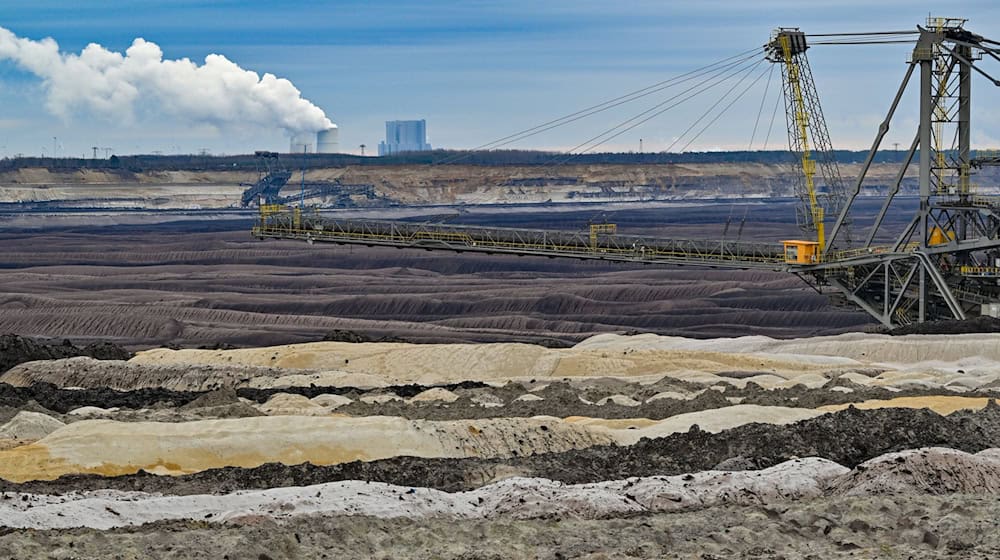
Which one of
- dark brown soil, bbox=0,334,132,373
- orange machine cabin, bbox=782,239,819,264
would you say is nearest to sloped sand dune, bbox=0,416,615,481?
dark brown soil, bbox=0,334,132,373

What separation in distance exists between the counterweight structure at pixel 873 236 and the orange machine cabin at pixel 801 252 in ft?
0.12

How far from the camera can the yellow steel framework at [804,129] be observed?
54688mm

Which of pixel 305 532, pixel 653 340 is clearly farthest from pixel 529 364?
pixel 305 532

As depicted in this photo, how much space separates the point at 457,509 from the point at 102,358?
3336 cm

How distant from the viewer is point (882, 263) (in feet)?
171

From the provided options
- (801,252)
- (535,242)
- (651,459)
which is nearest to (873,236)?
(801,252)

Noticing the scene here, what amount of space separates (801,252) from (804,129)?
5432 millimetres

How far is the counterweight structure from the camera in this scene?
Result: 50812mm

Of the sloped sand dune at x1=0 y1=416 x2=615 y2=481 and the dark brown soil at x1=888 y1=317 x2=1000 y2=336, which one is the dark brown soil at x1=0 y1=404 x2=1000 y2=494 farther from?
the dark brown soil at x1=888 y1=317 x2=1000 y2=336

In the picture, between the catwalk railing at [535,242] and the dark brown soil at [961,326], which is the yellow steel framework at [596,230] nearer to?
the catwalk railing at [535,242]

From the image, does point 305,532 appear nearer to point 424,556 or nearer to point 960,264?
point 424,556

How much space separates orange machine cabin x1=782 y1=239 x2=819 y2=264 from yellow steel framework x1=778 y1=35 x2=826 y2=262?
0.52 feet

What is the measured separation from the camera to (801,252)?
176 feet

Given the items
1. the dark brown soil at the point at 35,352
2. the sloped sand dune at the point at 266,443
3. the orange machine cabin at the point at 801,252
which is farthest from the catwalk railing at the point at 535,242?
the sloped sand dune at the point at 266,443
